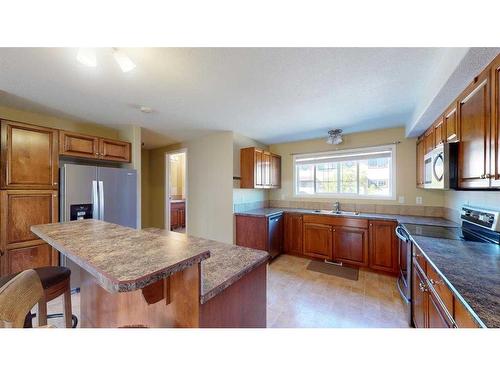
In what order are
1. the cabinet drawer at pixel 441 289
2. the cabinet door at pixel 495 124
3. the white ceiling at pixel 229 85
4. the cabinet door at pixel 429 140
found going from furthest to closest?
1. the cabinet door at pixel 429 140
2. the white ceiling at pixel 229 85
3. the cabinet door at pixel 495 124
4. the cabinet drawer at pixel 441 289

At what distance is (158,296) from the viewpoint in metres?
0.75

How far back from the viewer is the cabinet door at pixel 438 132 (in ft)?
6.21

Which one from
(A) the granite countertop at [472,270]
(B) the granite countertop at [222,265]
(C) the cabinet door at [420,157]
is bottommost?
(A) the granite countertop at [472,270]

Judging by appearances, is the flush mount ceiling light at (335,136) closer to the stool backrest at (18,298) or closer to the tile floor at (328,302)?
the tile floor at (328,302)

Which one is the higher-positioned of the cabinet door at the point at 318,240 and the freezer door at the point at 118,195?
the freezer door at the point at 118,195

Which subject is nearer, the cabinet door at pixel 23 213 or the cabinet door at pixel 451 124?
the cabinet door at pixel 451 124

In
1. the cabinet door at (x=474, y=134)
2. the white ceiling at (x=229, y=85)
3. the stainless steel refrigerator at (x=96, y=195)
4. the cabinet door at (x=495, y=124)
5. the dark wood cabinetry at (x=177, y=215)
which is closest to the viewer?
the cabinet door at (x=495, y=124)

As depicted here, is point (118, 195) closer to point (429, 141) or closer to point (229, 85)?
point (229, 85)

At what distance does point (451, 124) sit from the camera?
5.45 feet

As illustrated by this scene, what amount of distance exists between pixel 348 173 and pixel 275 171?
139 cm

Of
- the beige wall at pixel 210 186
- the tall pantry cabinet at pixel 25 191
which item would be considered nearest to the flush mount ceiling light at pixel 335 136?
the beige wall at pixel 210 186

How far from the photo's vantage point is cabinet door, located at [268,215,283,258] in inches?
126

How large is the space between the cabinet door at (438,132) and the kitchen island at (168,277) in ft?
7.13

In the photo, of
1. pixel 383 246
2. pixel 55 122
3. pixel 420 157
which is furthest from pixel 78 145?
pixel 420 157
